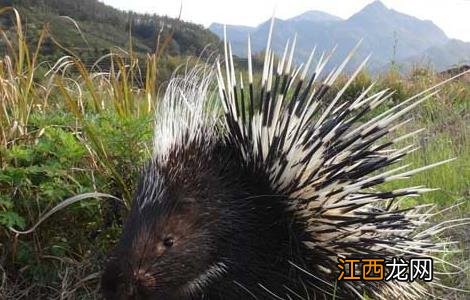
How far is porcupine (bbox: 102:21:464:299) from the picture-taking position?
2.03 metres

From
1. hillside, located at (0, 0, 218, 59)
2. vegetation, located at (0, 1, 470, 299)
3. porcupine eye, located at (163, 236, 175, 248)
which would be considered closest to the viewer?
porcupine eye, located at (163, 236, 175, 248)

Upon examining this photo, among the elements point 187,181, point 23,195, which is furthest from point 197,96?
point 23,195

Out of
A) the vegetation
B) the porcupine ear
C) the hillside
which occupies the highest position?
the porcupine ear

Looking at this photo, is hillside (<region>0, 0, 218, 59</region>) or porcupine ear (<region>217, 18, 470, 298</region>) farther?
hillside (<region>0, 0, 218, 59</region>)

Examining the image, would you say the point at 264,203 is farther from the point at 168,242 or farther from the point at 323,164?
the point at 168,242

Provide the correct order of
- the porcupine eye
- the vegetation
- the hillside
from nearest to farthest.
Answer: the porcupine eye
the vegetation
the hillside

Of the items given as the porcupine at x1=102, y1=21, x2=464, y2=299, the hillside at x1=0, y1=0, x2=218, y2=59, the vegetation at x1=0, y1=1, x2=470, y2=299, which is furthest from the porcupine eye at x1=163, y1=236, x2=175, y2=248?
the hillside at x1=0, y1=0, x2=218, y2=59

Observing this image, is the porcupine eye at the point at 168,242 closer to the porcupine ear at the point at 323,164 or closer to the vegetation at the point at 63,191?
the porcupine ear at the point at 323,164

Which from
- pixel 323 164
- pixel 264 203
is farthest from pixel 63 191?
pixel 323 164

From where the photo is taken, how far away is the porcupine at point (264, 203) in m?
2.03

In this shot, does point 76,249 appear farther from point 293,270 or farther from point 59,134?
point 293,270

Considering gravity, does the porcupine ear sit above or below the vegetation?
above

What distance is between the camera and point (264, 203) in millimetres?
2152

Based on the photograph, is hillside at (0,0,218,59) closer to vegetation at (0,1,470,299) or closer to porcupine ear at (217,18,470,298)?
vegetation at (0,1,470,299)
